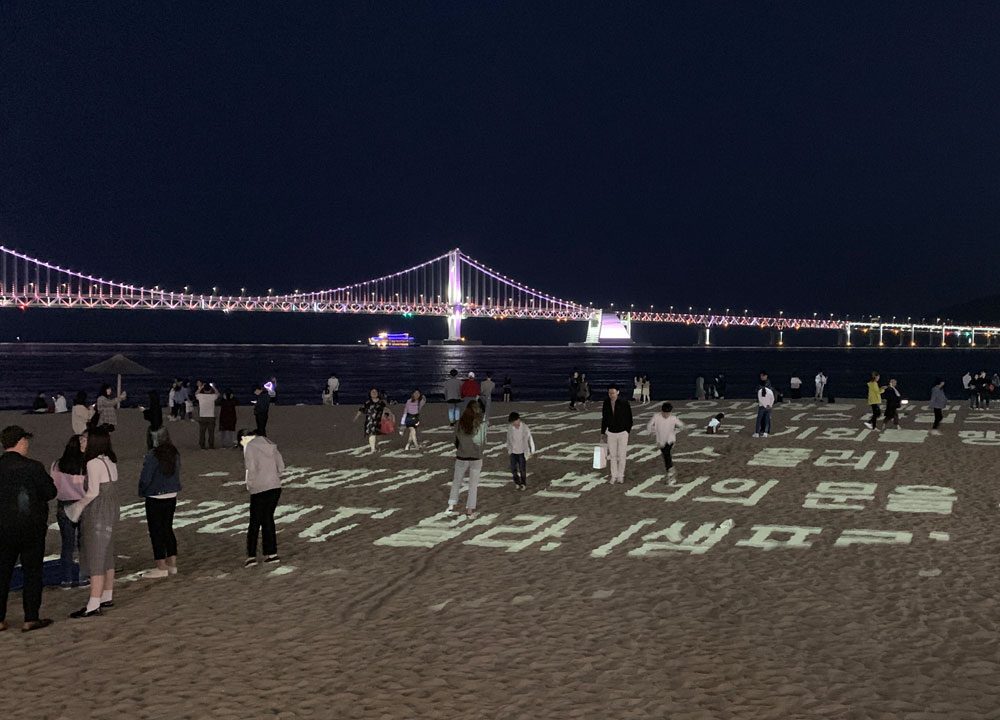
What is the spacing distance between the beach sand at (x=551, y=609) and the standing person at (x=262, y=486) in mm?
225

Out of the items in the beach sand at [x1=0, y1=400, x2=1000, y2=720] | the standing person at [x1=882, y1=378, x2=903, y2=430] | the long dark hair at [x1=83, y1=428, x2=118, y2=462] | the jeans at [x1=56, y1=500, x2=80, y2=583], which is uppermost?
the long dark hair at [x1=83, y1=428, x2=118, y2=462]

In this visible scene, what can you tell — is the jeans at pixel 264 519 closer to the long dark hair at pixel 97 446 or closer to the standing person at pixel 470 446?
the long dark hair at pixel 97 446

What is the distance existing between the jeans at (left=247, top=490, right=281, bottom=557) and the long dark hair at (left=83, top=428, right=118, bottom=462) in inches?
62.1

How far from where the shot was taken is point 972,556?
8.98 meters

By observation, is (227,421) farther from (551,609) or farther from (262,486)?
(551,609)

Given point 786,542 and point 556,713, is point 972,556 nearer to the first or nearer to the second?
point 786,542

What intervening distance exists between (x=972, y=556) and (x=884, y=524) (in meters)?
1.60

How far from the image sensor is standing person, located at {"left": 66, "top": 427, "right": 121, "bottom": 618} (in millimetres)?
6805

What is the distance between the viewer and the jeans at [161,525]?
7.93m

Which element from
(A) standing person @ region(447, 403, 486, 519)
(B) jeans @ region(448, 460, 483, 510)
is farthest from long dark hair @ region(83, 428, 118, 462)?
(B) jeans @ region(448, 460, 483, 510)

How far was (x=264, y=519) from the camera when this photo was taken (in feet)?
28.2

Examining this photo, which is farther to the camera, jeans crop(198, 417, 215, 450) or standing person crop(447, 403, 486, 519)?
jeans crop(198, 417, 215, 450)

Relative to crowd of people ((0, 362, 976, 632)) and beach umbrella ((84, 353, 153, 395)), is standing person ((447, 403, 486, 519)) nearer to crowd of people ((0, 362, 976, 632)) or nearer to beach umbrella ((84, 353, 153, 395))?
crowd of people ((0, 362, 976, 632))

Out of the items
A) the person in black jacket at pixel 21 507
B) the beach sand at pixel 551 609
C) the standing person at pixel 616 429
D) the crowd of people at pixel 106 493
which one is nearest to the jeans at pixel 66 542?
the crowd of people at pixel 106 493
